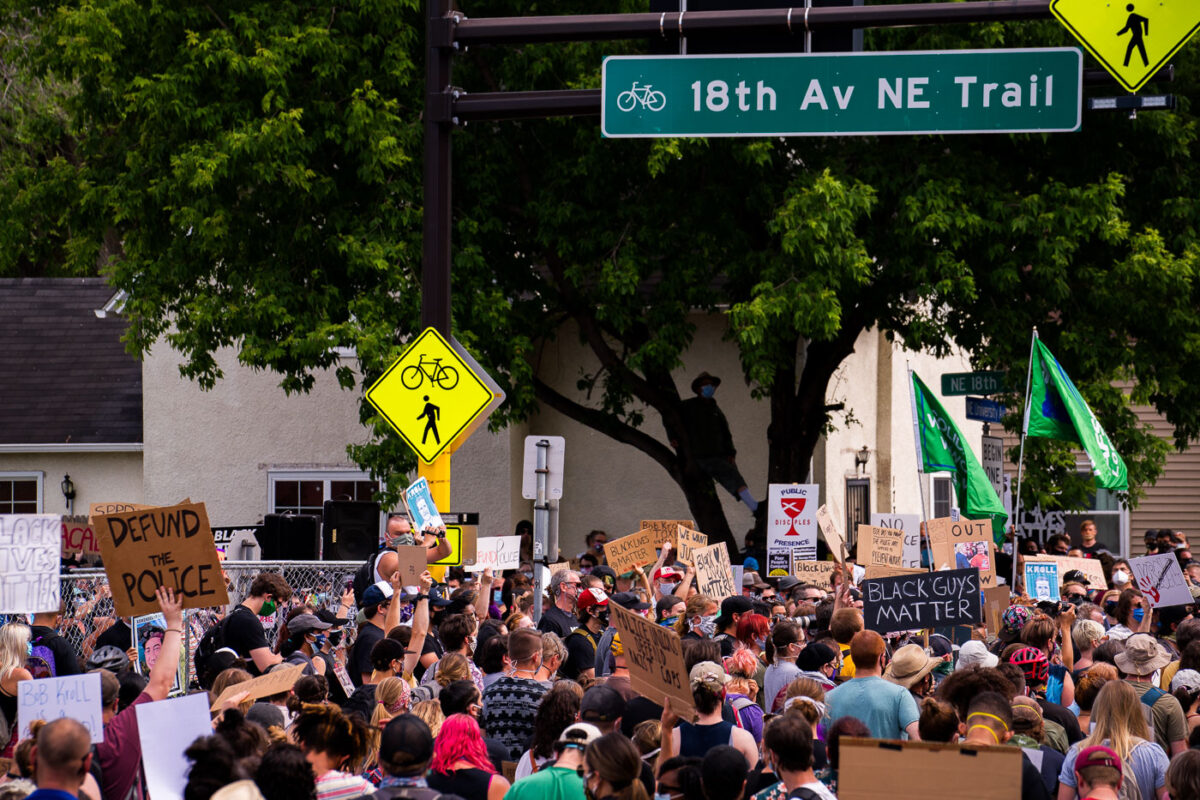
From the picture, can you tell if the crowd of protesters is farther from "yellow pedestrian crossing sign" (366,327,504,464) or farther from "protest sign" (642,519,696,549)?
"protest sign" (642,519,696,549)

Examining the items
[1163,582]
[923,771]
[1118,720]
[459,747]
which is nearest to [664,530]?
[1163,582]

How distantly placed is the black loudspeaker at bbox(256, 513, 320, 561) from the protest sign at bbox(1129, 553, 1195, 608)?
9.78 m

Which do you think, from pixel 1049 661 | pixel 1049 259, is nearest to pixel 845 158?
pixel 1049 259

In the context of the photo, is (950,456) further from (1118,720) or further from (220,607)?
(1118,720)

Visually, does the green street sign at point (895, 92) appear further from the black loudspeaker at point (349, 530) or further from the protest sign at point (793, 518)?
the black loudspeaker at point (349, 530)

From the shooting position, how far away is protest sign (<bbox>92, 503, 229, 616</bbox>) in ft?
26.8

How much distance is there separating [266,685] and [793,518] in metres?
9.60

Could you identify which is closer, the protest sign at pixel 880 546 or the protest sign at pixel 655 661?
the protest sign at pixel 655 661

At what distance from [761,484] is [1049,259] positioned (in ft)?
24.8

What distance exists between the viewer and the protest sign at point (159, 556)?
8.16m

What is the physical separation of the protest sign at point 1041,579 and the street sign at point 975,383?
3379 mm

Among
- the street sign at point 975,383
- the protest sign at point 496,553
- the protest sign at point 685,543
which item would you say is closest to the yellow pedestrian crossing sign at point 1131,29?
the protest sign at point 685,543

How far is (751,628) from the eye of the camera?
964 centimetres

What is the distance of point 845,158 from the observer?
1811cm
